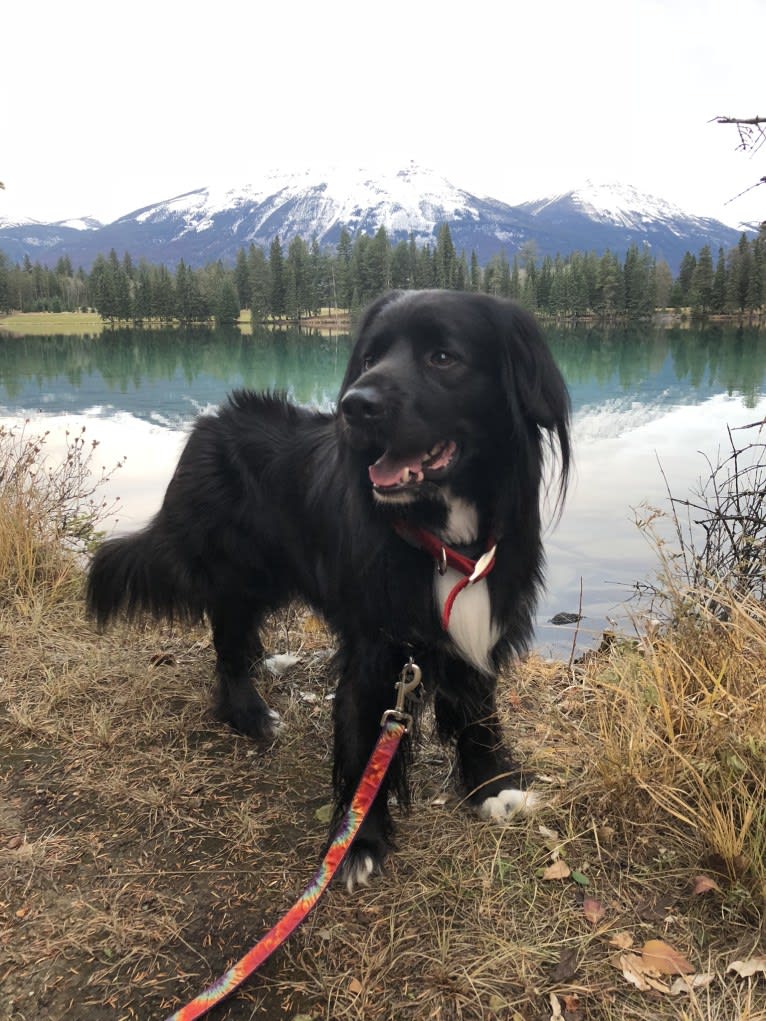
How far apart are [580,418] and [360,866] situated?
37.2 ft

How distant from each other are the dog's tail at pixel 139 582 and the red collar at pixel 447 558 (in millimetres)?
1406

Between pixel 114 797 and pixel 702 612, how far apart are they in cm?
228

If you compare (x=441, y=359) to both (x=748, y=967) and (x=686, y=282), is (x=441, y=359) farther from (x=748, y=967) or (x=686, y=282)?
(x=686, y=282)

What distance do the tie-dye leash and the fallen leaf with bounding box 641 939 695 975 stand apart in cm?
81

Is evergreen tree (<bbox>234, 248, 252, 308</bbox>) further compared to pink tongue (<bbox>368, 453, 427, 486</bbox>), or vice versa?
evergreen tree (<bbox>234, 248, 252, 308</bbox>)

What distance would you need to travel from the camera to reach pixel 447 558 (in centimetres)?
216

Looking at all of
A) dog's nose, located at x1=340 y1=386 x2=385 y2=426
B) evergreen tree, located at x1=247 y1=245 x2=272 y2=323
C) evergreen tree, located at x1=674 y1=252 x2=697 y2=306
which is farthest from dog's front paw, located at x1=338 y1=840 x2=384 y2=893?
evergreen tree, located at x1=247 y1=245 x2=272 y2=323

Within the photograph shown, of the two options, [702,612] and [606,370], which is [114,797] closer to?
[702,612]

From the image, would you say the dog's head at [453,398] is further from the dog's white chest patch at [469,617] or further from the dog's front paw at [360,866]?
the dog's front paw at [360,866]

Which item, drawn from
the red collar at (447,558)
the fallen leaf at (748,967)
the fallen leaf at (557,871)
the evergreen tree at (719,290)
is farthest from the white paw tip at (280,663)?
the evergreen tree at (719,290)

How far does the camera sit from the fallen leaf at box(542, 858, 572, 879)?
2.13 meters

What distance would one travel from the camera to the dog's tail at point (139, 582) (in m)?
3.20

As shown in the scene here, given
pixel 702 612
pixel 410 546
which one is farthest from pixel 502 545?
pixel 702 612

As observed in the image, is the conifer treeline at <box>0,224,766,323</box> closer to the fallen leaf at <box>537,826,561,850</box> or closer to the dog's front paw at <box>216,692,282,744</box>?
the dog's front paw at <box>216,692,282,744</box>
